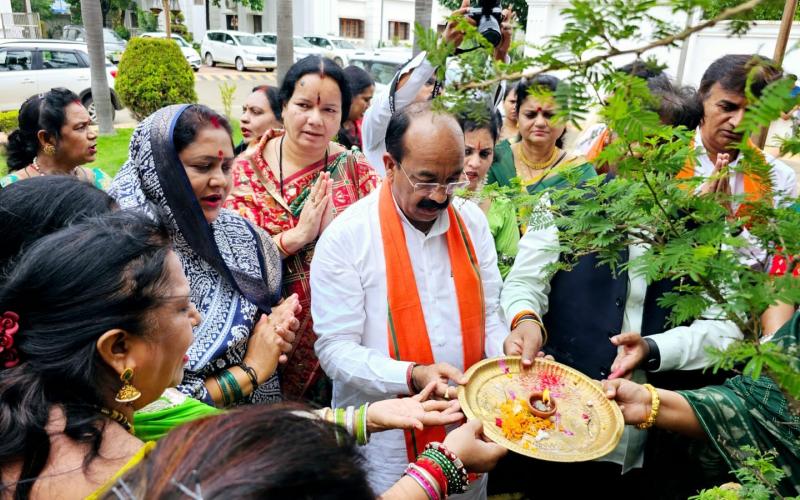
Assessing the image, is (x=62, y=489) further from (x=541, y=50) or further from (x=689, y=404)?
(x=689, y=404)

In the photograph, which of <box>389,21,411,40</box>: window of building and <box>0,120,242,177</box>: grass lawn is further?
<box>389,21,411,40</box>: window of building

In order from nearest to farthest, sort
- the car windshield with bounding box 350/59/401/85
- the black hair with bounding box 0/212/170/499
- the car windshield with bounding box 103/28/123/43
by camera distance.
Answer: the black hair with bounding box 0/212/170/499 → the car windshield with bounding box 350/59/401/85 → the car windshield with bounding box 103/28/123/43

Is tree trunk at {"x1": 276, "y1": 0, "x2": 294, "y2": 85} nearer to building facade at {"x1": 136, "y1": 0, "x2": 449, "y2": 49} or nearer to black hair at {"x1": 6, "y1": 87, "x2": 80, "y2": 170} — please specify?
black hair at {"x1": 6, "y1": 87, "x2": 80, "y2": 170}

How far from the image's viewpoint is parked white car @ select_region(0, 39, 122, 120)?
13039 mm

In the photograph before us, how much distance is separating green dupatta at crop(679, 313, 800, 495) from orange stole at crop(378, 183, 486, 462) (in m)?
0.90

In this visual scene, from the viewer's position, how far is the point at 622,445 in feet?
8.52

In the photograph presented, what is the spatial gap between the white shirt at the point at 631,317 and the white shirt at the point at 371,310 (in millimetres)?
277

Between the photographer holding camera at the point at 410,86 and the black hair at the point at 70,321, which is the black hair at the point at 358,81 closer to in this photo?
the photographer holding camera at the point at 410,86

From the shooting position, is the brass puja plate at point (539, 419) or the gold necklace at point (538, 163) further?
the gold necklace at point (538, 163)

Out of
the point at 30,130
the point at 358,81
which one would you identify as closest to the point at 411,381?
the point at 30,130

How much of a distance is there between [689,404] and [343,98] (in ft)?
8.37

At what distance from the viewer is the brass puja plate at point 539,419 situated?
6.62 ft

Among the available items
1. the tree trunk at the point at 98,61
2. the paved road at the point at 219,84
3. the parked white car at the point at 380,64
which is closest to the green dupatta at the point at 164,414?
the tree trunk at the point at 98,61

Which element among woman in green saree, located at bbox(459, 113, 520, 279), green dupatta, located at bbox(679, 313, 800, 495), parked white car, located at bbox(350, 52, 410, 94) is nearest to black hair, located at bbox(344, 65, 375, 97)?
woman in green saree, located at bbox(459, 113, 520, 279)
